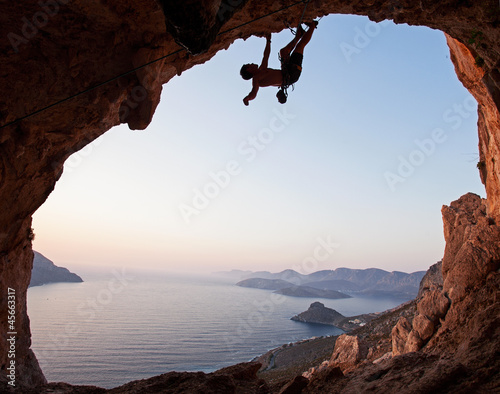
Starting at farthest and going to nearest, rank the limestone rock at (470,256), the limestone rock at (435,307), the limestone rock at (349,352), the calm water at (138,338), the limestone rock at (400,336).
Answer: the calm water at (138,338) → the limestone rock at (349,352) → the limestone rock at (400,336) → the limestone rock at (435,307) → the limestone rock at (470,256)

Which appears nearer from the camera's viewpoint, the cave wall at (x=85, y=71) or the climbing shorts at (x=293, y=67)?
the cave wall at (x=85, y=71)

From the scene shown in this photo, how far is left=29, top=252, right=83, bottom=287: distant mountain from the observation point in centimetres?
12260

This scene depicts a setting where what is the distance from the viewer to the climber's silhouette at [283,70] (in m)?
6.20

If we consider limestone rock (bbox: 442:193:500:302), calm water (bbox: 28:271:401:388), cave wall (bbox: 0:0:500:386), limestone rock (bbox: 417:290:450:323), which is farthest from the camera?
calm water (bbox: 28:271:401:388)

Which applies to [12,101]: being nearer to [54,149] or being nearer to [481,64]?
[54,149]

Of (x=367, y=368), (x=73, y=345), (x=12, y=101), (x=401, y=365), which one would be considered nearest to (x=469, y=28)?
(x=401, y=365)

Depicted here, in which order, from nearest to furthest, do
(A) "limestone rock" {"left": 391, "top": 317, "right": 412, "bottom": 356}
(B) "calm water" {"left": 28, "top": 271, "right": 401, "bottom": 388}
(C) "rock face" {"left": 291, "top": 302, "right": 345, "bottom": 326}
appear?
1. (A) "limestone rock" {"left": 391, "top": 317, "right": 412, "bottom": 356}
2. (B) "calm water" {"left": 28, "top": 271, "right": 401, "bottom": 388}
3. (C) "rock face" {"left": 291, "top": 302, "right": 345, "bottom": 326}

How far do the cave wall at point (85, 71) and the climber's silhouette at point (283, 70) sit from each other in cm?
60

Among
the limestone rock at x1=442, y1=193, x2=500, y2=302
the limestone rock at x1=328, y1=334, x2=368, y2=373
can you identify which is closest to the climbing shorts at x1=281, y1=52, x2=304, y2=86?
the limestone rock at x1=442, y1=193, x2=500, y2=302

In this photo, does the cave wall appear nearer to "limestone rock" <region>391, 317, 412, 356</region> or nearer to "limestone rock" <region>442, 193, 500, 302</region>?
"limestone rock" <region>442, 193, 500, 302</region>

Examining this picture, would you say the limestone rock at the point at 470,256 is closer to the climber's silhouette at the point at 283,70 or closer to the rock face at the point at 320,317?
the climber's silhouette at the point at 283,70

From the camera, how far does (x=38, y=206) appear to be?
7.03 meters

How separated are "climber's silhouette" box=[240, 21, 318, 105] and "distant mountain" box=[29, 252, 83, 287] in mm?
152882

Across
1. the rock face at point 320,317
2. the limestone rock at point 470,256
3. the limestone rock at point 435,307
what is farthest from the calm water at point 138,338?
the limestone rock at point 470,256
